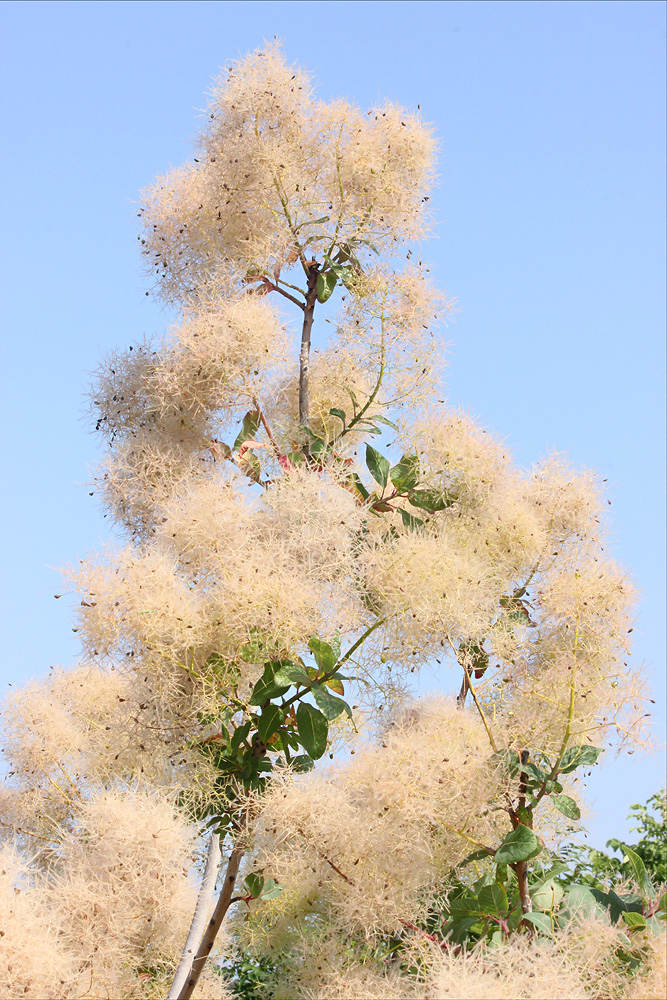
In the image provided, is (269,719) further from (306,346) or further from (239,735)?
(306,346)

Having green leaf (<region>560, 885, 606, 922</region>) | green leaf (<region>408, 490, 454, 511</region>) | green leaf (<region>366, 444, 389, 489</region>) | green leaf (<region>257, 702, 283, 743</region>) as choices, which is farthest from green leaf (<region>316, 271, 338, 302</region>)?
green leaf (<region>560, 885, 606, 922</region>)

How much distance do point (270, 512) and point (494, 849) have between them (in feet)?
2.97

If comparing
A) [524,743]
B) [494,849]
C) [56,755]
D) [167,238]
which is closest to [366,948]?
[494,849]

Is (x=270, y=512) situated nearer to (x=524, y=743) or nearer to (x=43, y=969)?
(x=524, y=743)

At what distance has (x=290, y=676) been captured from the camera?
237 centimetres

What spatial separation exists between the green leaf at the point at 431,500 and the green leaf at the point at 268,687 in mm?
597

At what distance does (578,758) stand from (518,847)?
0.25 m

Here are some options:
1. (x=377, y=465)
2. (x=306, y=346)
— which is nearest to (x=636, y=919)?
(x=377, y=465)

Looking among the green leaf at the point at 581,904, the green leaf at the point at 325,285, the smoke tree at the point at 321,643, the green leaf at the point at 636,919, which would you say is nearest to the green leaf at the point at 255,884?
the smoke tree at the point at 321,643

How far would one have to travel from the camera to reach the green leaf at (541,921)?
2.18 m

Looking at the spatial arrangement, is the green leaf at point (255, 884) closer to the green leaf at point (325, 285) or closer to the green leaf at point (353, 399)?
the green leaf at point (353, 399)

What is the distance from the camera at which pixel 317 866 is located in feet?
7.82

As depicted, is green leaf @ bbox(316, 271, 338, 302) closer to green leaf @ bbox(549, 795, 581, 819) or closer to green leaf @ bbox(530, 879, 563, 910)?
green leaf @ bbox(549, 795, 581, 819)

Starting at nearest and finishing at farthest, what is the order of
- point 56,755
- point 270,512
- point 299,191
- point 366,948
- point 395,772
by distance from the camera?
point 395,772 < point 366,948 < point 270,512 < point 299,191 < point 56,755
